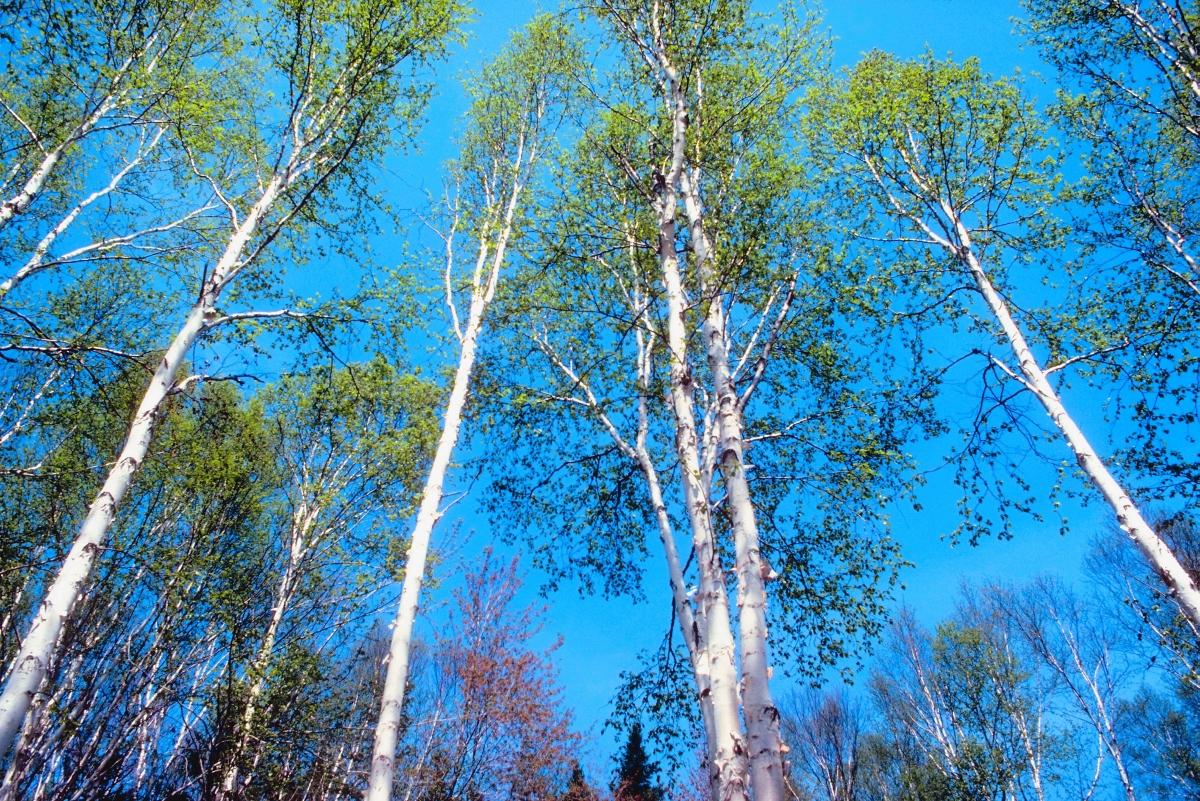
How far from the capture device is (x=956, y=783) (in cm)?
1513

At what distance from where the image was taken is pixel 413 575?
20.2 feet

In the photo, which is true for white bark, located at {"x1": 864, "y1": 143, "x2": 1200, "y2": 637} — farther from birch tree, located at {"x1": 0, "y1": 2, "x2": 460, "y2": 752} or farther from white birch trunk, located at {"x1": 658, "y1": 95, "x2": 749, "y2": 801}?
birch tree, located at {"x1": 0, "y1": 2, "x2": 460, "y2": 752}

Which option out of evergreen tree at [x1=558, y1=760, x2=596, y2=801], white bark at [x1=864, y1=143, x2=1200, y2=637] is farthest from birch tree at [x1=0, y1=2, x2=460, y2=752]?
evergreen tree at [x1=558, y1=760, x2=596, y2=801]

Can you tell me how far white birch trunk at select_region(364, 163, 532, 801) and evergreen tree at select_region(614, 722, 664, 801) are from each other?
1246cm

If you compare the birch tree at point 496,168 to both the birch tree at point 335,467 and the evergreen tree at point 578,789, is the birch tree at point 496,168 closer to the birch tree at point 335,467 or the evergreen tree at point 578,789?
the birch tree at point 335,467

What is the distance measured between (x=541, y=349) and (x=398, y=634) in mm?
5325

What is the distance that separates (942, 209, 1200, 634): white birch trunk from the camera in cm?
532

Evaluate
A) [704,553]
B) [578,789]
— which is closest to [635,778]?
[578,789]

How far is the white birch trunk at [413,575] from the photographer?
4.95 metres

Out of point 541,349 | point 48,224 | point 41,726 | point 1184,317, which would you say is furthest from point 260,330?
point 1184,317

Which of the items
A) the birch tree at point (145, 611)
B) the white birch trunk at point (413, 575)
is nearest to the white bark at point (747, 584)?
the white birch trunk at point (413, 575)

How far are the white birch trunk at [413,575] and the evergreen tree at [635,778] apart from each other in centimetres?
1246

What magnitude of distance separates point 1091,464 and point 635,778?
57.4 ft

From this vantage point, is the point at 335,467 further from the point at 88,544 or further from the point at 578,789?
the point at 578,789
